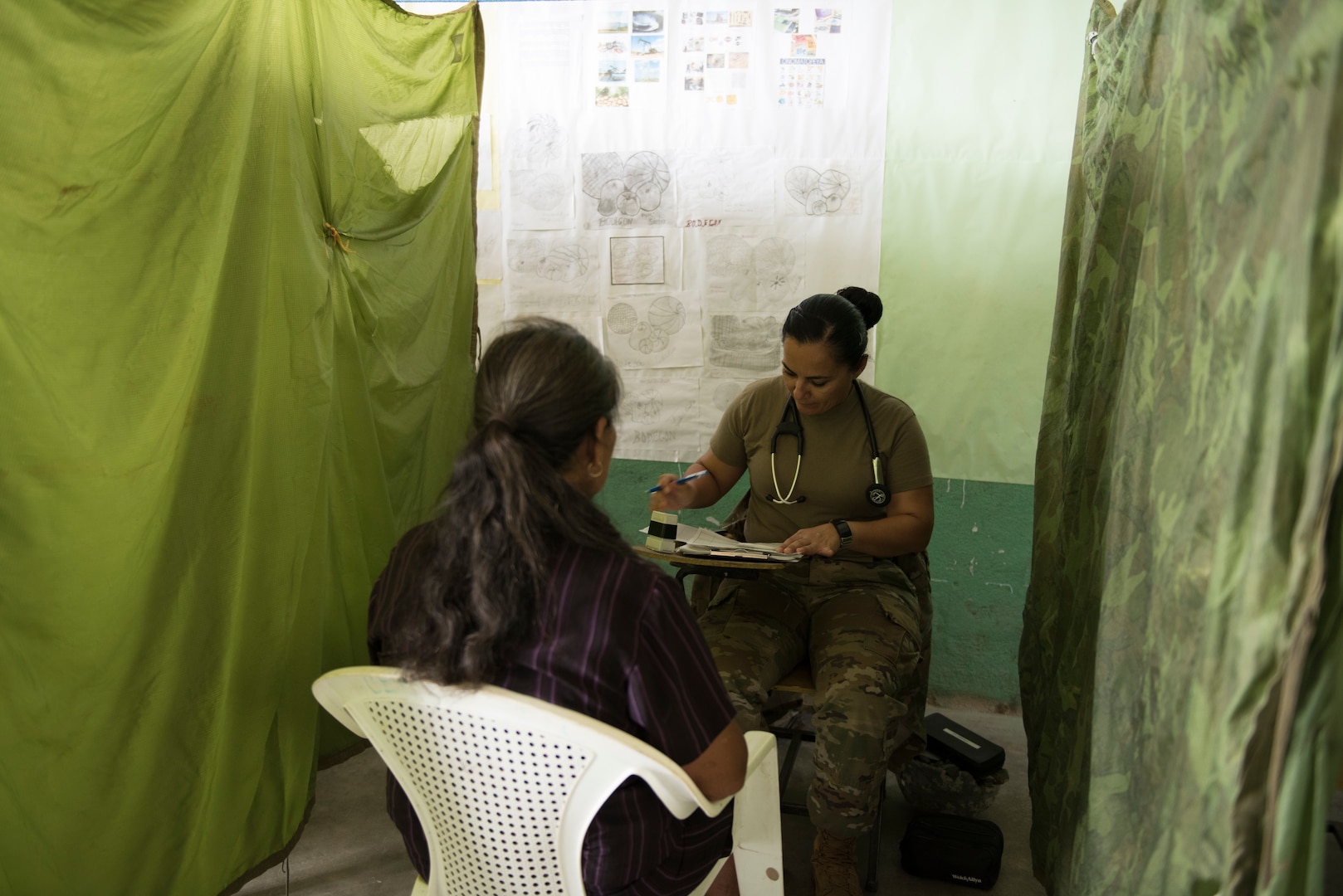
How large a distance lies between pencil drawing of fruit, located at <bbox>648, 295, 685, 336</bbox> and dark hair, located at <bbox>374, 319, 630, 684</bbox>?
1999mm

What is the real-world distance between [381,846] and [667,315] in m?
1.90

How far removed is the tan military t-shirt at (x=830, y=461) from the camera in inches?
95.8

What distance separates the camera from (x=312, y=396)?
7.08 feet

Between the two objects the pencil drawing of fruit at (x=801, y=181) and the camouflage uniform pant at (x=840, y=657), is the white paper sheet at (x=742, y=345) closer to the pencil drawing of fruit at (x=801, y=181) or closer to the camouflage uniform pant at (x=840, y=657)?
the pencil drawing of fruit at (x=801, y=181)

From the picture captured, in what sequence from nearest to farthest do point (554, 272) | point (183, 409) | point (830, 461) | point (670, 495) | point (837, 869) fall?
point (183, 409), point (837, 869), point (830, 461), point (670, 495), point (554, 272)

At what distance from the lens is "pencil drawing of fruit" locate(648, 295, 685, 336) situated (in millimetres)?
3299

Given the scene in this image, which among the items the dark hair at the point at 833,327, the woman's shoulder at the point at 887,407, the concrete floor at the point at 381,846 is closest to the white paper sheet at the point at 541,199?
the dark hair at the point at 833,327

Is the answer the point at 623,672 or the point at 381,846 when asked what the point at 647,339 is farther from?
the point at 623,672

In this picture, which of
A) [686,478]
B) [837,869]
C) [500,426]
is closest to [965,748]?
[837,869]

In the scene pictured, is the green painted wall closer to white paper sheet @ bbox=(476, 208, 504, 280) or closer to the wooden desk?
the wooden desk

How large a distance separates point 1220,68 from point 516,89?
2577 millimetres

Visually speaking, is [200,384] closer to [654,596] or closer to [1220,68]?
[654,596]

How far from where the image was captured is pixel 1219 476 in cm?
110

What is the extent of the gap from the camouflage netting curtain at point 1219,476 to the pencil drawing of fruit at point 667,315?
5.65 feet
